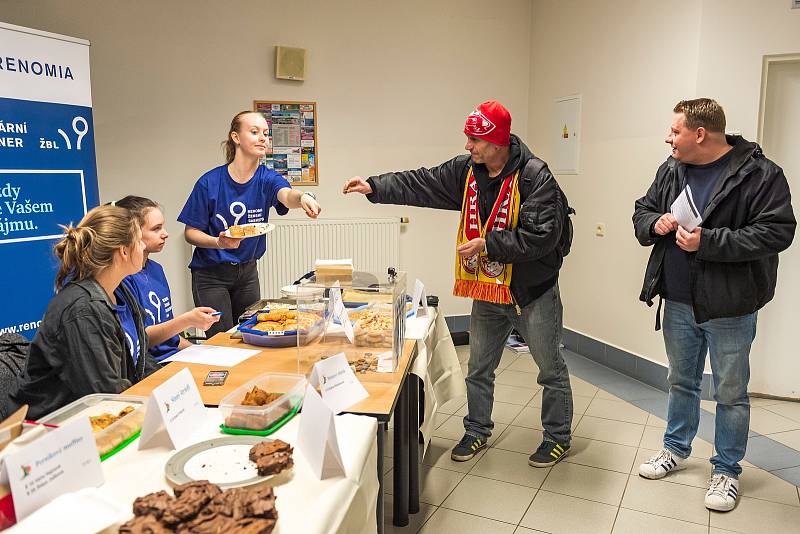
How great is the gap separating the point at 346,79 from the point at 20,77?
7.54 ft

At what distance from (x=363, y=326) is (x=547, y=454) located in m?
1.40

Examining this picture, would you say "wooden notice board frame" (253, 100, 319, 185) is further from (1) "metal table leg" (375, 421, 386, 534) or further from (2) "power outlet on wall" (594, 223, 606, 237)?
(1) "metal table leg" (375, 421, 386, 534)

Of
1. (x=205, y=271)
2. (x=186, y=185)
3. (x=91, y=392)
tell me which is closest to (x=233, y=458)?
(x=91, y=392)

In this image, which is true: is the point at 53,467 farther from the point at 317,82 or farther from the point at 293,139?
the point at 317,82

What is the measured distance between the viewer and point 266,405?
1623mm

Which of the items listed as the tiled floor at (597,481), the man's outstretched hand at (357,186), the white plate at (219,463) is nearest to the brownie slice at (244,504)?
the white plate at (219,463)

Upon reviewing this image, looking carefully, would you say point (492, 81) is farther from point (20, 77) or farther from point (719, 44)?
point (20, 77)

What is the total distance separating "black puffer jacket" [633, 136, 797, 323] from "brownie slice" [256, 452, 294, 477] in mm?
1887

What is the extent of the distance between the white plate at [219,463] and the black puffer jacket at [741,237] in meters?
1.89

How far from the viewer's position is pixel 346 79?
4898 millimetres

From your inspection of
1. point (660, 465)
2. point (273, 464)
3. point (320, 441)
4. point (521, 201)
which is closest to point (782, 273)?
point (660, 465)

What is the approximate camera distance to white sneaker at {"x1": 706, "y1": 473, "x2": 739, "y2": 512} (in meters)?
2.59

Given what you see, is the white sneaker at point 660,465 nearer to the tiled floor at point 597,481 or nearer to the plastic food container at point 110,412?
the tiled floor at point 597,481

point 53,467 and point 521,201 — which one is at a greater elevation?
point 521,201
